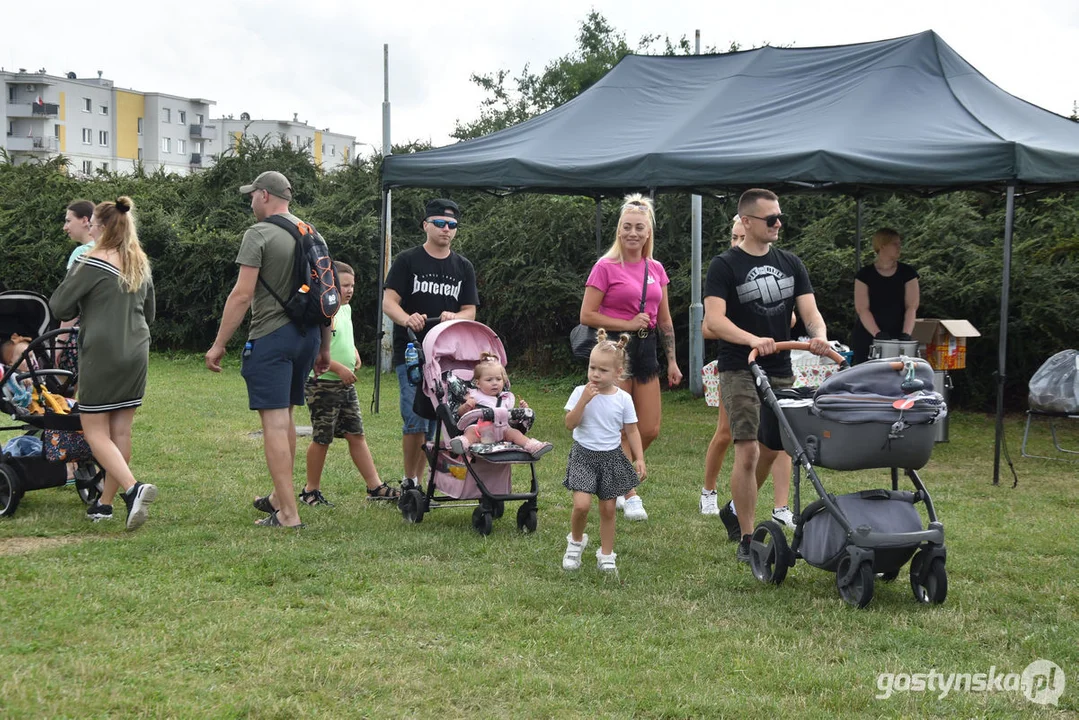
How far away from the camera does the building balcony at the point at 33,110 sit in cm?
8525

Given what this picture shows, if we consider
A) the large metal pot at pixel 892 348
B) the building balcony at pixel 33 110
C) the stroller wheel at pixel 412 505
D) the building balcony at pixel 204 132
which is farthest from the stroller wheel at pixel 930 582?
the building balcony at pixel 204 132

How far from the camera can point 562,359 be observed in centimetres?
1546

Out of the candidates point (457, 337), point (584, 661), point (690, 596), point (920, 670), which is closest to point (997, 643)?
point (920, 670)

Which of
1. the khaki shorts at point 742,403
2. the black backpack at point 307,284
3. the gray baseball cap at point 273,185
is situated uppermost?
the gray baseball cap at point 273,185

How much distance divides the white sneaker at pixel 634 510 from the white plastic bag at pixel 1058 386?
404 centimetres

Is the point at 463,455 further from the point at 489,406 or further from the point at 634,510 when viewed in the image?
the point at 634,510

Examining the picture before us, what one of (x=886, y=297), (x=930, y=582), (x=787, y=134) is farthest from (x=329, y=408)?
(x=886, y=297)

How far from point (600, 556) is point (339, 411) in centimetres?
223

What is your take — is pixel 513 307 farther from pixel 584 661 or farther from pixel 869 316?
pixel 584 661

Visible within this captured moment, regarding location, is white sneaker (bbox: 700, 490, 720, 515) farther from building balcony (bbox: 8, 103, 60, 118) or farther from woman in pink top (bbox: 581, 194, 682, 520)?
building balcony (bbox: 8, 103, 60, 118)

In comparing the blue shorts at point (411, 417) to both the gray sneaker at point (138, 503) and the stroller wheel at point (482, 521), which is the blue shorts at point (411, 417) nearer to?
the stroller wheel at point (482, 521)

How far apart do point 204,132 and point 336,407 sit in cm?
9782

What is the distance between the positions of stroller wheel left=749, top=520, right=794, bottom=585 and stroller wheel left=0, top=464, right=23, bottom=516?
4251 millimetres

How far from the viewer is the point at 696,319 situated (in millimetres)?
13367
